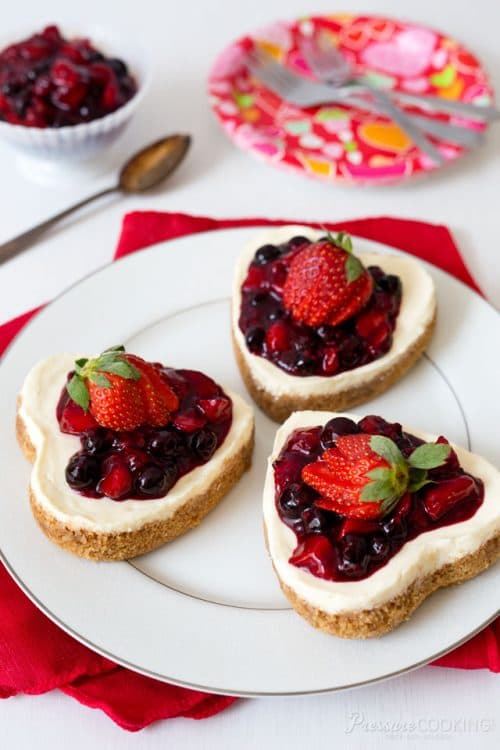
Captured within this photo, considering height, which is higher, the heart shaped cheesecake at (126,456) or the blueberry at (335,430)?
the heart shaped cheesecake at (126,456)

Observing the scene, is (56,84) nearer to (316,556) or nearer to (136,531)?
(136,531)

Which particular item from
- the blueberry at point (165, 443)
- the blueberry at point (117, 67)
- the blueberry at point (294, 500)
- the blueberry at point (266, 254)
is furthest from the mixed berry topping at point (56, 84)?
the blueberry at point (294, 500)

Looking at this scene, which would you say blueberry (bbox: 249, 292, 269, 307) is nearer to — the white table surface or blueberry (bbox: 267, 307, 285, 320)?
blueberry (bbox: 267, 307, 285, 320)

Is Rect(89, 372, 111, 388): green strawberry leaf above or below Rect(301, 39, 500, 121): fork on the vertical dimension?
above

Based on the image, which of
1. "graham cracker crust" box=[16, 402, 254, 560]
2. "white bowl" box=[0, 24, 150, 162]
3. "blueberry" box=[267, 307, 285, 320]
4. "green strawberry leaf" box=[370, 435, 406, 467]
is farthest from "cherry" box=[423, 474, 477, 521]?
"white bowl" box=[0, 24, 150, 162]

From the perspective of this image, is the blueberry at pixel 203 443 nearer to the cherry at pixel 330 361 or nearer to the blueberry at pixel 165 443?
the blueberry at pixel 165 443
